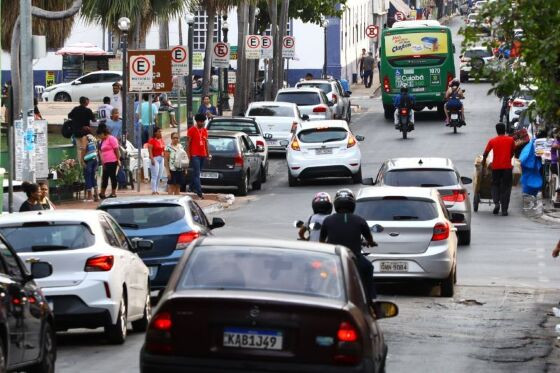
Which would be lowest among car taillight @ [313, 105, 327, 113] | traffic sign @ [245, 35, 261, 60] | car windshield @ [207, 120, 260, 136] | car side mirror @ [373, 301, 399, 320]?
car side mirror @ [373, 301, 399, 320]

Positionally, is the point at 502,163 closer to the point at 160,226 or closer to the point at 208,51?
the point at 160,226

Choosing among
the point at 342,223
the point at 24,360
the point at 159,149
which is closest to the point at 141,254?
the point at 342,223

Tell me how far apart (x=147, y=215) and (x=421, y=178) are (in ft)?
28.4

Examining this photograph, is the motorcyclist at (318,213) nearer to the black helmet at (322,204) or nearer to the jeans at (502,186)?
the black helmet at (322,204)

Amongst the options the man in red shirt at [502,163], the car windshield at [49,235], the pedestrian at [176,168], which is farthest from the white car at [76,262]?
the pedestrian at [176,168]

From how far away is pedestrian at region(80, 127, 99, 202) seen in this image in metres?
33.7

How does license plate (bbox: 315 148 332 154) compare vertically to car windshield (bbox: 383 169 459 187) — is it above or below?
below

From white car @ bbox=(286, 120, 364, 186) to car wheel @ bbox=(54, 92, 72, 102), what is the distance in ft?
99.4

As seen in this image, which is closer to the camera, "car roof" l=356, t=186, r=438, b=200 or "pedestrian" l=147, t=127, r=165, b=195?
"car roof" l=356, t=186, r=438, b=200

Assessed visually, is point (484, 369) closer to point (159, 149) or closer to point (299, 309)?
point (299, 309)

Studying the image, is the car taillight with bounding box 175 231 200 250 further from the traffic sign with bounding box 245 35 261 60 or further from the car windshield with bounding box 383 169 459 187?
the traffic sign with bounding box 245 35 261 60

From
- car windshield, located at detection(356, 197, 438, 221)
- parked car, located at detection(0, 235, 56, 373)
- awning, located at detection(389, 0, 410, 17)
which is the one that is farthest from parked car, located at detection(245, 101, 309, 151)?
awning, located at detection(389, 0, 410, 17)

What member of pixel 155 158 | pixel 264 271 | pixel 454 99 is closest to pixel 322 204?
pixel 264 271

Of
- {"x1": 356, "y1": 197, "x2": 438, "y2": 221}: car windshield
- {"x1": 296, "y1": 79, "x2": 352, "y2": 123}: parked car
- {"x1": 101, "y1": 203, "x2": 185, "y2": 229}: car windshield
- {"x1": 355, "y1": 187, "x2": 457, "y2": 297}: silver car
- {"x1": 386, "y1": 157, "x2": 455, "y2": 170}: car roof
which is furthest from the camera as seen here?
{"x1": 296, "y1": 79, "x2": 352, "y2": 123}: parked car
